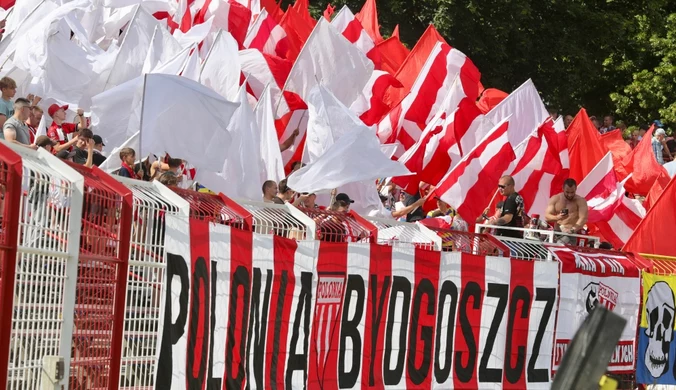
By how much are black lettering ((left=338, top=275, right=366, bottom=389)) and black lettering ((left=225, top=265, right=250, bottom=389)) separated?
1.45 metres

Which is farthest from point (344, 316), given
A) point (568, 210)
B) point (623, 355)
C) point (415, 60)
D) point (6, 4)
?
point (6, 4)

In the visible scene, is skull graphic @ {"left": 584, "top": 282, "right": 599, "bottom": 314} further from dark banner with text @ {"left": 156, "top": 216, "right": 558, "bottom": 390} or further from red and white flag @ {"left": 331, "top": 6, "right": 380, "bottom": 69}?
red and white flag @ {"left": 331, "top": 6, "right": 380, "bottom": 69}

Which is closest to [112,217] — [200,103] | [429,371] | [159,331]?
[159,331]

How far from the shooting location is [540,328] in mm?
13148

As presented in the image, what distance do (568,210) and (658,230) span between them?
3.93 feet

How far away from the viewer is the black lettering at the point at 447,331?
11.9m

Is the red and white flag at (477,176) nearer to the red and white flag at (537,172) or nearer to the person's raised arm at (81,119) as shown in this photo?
the red and white flag at (537,172)

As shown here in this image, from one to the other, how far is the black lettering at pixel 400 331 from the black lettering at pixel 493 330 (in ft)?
4.18

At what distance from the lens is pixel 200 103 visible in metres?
13.7

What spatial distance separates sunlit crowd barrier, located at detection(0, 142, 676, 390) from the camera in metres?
6.83

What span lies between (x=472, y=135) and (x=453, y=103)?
162 centimetres

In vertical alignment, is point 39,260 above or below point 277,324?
above

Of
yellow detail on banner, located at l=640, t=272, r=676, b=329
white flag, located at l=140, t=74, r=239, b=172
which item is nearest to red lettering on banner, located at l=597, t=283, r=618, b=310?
yellow detail on banner, located at l=640, t=272, r=676, b=329

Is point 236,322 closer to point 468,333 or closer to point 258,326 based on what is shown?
point 258,326
